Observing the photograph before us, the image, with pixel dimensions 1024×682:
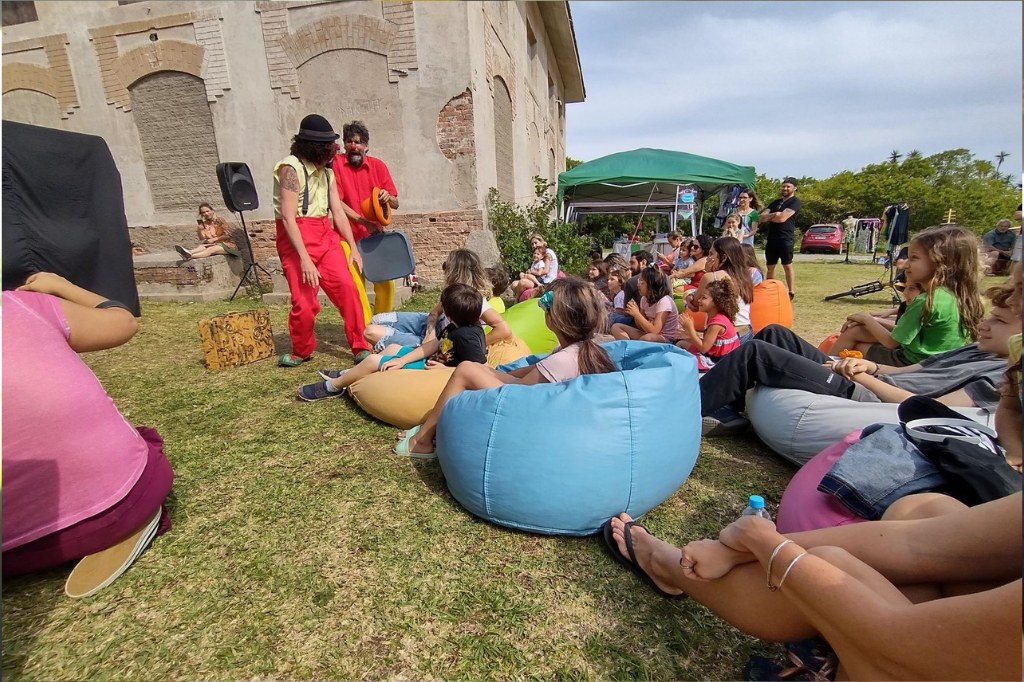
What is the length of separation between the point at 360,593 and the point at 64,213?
2002mm

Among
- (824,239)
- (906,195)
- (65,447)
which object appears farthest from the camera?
(906,195)

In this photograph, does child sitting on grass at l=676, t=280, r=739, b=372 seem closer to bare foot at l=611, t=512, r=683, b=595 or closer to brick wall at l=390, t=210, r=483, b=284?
bare foot at l=611, t=512, r=683, b=595

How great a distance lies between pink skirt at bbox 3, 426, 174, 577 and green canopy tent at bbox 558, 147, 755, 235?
9.60m

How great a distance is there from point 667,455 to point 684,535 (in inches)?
14.7

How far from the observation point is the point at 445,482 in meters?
2.71

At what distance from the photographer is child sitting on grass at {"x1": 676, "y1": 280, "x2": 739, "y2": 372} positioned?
12.1ft

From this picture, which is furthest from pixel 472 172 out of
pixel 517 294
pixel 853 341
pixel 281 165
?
pixel 853 341

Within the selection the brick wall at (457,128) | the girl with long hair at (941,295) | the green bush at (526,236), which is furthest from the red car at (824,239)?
the girl with long hair at (941,295)

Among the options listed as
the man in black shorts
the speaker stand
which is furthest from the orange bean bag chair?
the speaker stand

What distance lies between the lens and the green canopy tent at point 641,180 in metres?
9.99

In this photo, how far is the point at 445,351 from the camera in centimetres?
347

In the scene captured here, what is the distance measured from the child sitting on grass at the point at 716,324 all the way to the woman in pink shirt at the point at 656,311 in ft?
2.05

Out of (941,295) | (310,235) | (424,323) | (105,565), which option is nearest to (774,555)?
(105,565)

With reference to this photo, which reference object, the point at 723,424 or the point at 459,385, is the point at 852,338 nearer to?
the point at 723,424
